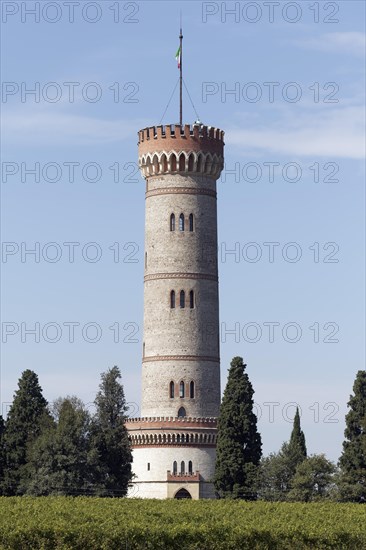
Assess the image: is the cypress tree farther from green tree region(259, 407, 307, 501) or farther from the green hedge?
the green hedge

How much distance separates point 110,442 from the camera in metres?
90.1

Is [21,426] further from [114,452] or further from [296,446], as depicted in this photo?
[296,446]

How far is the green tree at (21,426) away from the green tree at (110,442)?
3.94 metres

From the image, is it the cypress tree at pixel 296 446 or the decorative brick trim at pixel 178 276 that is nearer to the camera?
the cypress tree at pixel 296 446

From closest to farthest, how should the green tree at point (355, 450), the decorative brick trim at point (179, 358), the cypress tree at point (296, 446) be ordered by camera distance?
the green tree at point (355, 450) < the cypress tree at point (296, 446) < the decorative brick trim at point (179, 358)

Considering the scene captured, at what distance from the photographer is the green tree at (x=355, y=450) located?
279 ft

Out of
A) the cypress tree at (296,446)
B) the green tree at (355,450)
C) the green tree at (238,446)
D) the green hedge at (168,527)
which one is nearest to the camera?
the green hedge at (168,527)

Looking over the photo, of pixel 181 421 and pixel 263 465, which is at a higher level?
pixel 181 421

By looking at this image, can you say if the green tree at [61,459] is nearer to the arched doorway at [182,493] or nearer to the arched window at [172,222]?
the arched doorway at [182,493]

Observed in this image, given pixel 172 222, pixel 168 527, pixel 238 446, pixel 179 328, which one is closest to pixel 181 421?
pixel 179 328

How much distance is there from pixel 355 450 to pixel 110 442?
52.7ft

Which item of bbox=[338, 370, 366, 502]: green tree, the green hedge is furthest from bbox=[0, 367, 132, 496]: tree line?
the green hedge

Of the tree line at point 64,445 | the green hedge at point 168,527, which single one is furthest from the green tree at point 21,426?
the green hedge at point 168,527

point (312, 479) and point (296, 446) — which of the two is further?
point (296, 446)
